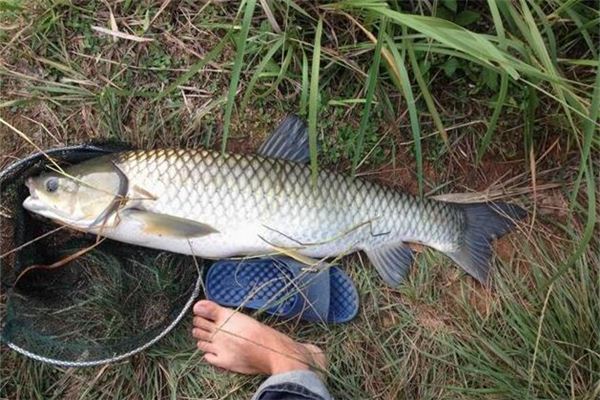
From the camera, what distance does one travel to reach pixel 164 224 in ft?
6.27

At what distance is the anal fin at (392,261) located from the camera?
2148 millimetres

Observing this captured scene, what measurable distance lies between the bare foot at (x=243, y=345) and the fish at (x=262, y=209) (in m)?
0.22

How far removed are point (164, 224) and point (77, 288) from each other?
17.8 inches

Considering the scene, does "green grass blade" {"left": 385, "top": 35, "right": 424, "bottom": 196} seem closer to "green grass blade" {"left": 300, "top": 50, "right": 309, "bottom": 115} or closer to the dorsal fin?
"green grass blade" {"left": 300, "top": 50, "right": 309, "bottom": 115}

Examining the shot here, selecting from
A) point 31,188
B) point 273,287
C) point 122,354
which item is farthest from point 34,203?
point 273,287

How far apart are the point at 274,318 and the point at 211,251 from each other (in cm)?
35

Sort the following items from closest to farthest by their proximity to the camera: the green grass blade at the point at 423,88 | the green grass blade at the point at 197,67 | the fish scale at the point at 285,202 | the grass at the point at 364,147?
the green grass blade at the point at 197,67 < the green grass blade at the point at 423,88 < the fish scale at the point at 285,202 < the grass at the point at 364,147

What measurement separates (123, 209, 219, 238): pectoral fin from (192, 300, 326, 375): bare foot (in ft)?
0.99

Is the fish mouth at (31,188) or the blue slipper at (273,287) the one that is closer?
the fish mouth at (31,188)

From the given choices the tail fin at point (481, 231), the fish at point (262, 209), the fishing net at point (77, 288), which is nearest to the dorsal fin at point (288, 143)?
the fish at point (262, 209)

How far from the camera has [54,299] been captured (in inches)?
82.6

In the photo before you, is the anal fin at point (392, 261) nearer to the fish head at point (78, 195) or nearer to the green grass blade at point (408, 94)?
the green grass blade at point (408, 94)

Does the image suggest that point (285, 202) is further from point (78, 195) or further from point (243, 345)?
point (78, 195)

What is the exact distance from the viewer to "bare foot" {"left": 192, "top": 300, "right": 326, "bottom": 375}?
82.7 inches
